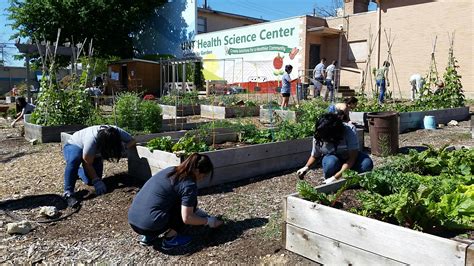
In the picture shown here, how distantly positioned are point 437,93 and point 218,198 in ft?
33.7

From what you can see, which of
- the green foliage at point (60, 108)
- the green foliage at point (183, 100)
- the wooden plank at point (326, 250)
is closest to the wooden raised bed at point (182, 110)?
the green foliage at point (183, 100)

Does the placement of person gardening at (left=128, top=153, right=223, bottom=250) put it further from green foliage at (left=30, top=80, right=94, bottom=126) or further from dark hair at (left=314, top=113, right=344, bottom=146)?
green foliage at (left=30, top=80, right=94, bottom=126)

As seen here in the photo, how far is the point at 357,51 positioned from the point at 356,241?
2027cm

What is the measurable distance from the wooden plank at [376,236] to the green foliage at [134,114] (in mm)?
5474

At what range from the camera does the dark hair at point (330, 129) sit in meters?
5.00

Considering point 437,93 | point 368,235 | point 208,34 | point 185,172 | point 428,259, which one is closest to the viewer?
point 428,259

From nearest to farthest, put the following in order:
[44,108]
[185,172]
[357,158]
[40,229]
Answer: [185,172] < [40,229] < [357,158] < [44,108]

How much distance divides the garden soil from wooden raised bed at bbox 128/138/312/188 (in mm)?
156

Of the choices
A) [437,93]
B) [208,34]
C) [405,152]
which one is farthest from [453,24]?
[208,34]

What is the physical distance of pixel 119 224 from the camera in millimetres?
4727

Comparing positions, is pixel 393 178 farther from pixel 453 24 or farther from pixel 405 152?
pixel 453 24

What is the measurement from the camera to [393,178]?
413 cm

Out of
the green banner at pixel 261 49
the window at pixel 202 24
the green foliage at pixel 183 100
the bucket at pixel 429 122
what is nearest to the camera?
the bucket at pixel 429 122

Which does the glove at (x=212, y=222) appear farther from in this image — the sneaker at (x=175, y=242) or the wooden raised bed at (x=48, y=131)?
the wooden raised bed at (x=48, y=131)
